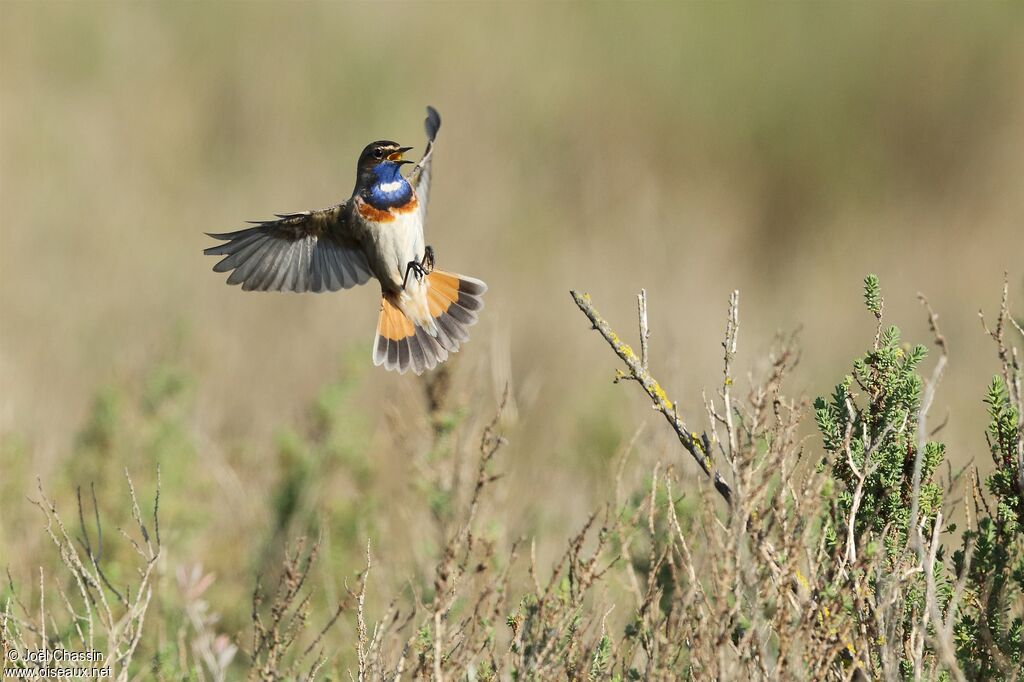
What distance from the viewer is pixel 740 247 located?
12.3m

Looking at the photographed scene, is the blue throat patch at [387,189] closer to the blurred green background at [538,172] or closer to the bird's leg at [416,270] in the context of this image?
the bird's leg at [416,270]

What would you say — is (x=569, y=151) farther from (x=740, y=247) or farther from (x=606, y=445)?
(x=606, y=445)

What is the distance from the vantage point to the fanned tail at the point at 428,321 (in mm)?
4020

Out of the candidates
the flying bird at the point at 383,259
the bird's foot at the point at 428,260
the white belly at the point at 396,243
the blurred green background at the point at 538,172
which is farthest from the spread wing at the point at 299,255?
the blurred green background at the point at 538,172

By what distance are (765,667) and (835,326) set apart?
8.08 m

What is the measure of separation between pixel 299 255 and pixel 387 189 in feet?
1.34

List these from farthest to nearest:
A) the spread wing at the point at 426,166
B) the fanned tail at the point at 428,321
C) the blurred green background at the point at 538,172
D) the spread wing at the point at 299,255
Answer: the blurred green background at the point at 538,172 → the fanned tail at the point at 428,321 → the spread wing at the point at 299,255 → the spread wing at the point at 426,166

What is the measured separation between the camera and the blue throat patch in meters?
3.72

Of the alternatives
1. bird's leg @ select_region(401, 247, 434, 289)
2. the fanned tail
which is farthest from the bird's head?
the fanned tail

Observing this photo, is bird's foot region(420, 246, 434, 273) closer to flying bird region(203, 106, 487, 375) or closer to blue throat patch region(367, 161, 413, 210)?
flying bird region(203, 106, 487, 375)

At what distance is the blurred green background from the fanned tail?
10.2ft

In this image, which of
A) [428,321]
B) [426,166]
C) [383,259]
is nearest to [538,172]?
[426,166]

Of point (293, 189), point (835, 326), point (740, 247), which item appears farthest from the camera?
point (740, 247)

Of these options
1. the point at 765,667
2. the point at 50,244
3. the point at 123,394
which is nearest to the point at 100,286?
the point at 50,244
